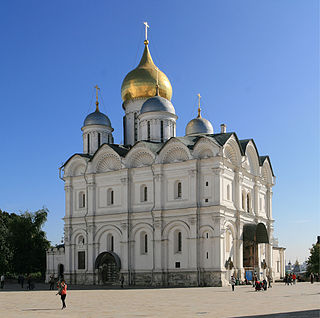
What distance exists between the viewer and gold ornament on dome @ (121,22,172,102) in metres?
47.2

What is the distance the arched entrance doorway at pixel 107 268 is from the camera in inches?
1617

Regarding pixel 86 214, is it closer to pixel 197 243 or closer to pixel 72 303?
pixel 197 243

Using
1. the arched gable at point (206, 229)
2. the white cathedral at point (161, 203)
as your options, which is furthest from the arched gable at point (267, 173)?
the arched gable at point (206, 229)

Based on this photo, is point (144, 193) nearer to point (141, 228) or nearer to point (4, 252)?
point (141, 228)

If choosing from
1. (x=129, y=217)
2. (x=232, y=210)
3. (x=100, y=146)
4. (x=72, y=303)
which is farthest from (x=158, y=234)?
(x=72, y=303)

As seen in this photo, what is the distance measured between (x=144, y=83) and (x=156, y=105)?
433 cm

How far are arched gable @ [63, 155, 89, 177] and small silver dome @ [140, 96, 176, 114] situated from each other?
6.58 metres

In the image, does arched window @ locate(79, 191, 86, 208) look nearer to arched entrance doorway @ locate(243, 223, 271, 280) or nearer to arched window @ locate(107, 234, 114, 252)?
arched window @ locate(107, 234, 114, 252)

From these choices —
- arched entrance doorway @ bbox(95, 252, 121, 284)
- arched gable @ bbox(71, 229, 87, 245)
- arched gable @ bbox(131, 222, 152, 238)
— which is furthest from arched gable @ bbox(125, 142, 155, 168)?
arched entrance doorway @ bbox(95, 252, 121, 284)

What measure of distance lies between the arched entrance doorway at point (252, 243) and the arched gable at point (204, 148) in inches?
265

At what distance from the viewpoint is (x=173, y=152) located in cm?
3975

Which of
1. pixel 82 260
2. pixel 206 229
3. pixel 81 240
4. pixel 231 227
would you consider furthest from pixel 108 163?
pixel 231 227

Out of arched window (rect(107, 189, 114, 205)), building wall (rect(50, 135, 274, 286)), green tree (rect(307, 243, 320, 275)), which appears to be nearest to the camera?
building wall (rect(50, 135, 274, 286))

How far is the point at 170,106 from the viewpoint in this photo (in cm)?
4450
